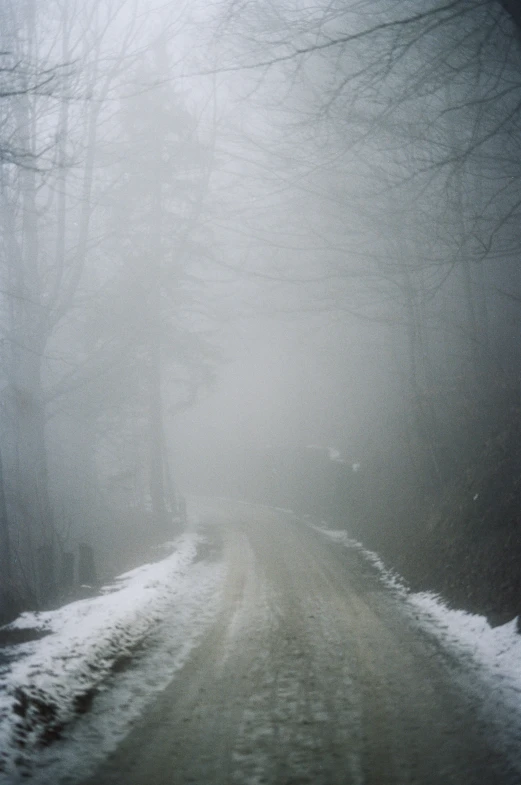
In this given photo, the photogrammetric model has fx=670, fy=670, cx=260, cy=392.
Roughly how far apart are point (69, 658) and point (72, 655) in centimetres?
11

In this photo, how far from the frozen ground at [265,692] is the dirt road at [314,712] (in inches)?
0.7

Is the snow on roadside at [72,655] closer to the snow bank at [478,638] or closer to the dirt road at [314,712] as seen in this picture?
the dirt road at [314,712]

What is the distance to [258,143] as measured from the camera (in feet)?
36.6

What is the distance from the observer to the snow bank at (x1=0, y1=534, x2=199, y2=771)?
5074 millimetres

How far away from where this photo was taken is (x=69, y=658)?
671cm

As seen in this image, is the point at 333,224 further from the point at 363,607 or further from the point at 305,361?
the point at 305,361

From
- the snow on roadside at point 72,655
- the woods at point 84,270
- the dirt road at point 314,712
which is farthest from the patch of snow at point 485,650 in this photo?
the woods at point 84,270

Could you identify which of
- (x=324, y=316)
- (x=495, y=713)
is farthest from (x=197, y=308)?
(x=495, y=713)

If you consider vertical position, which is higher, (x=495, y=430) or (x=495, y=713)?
(x=495, y=430)

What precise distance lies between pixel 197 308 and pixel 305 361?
21.7m

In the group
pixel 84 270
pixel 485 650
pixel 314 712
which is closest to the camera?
pixel 314 712

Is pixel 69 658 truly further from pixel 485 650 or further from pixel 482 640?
pixel 482 640

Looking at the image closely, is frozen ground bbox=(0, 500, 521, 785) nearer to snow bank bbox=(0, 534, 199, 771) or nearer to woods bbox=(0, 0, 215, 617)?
snow bank bbox=(0, 534, 199, 771)

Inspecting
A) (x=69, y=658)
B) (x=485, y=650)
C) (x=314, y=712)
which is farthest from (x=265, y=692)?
(x=485, y=650)
